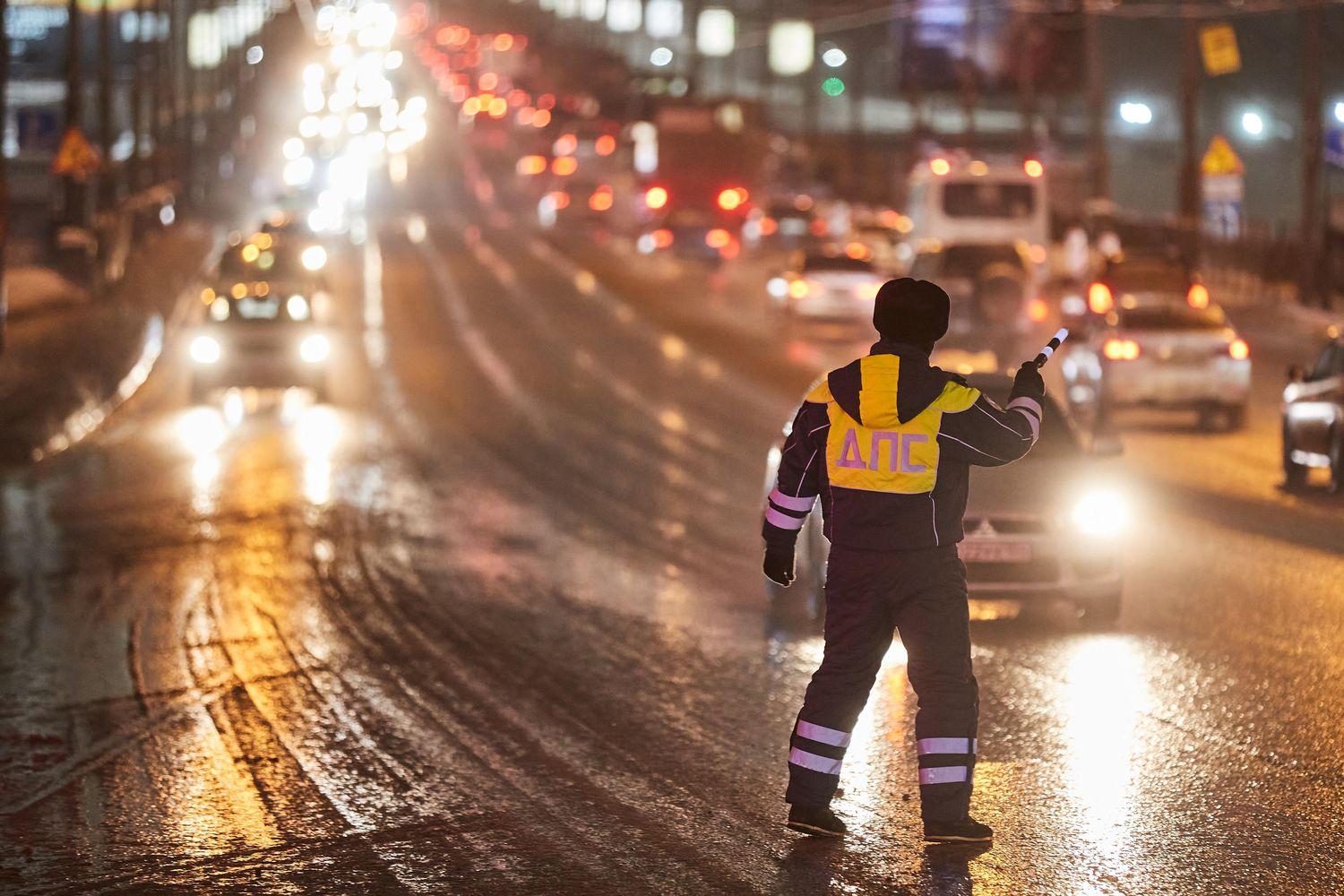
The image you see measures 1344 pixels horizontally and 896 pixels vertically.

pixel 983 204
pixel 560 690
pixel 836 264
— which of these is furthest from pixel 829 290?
pixel 560 690

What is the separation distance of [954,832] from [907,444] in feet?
4.05

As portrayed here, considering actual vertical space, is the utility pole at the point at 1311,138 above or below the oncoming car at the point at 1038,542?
above

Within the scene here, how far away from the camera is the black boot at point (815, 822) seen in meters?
6.64

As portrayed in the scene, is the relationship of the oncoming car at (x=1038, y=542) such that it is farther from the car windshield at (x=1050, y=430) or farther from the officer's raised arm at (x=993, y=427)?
the officer's raised arm at (x=993, y=427)

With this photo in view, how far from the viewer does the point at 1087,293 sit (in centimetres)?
2841

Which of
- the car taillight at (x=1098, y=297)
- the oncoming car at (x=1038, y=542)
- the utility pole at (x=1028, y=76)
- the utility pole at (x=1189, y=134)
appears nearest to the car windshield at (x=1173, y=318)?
the car taillight at (x=1098, y=297)

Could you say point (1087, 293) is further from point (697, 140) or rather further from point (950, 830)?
point (697, 140)

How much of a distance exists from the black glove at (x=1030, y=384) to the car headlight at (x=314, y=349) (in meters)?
19.5

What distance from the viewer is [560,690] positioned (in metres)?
9.38

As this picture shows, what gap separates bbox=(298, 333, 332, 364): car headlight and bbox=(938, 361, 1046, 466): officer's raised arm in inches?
769

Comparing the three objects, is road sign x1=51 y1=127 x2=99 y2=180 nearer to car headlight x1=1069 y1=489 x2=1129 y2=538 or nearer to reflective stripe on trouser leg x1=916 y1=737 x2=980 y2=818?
car headlight x1=1069 y1=489 x2=1129 y2=538

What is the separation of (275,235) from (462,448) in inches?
415

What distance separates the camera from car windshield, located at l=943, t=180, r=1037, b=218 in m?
35.0

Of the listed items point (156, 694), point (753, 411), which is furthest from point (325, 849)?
point (753, 411)
